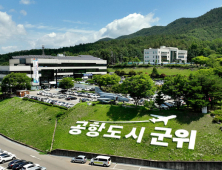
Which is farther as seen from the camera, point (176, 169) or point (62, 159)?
point (62, 159)

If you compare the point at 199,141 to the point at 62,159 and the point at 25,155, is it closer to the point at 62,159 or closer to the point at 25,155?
the point at 62,159

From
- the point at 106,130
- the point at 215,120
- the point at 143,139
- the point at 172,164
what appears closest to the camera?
the point at 172,164

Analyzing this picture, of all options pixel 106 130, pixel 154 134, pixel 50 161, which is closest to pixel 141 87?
pixel 154 134

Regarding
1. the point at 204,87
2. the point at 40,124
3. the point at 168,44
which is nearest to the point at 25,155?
the point at 40,124

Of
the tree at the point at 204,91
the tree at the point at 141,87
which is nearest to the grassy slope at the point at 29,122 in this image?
the tree at the point at 141,87

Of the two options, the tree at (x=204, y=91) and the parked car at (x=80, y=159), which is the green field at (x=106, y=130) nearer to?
the tree at (x=204, y=91)

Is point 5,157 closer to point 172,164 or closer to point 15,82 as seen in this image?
point 172,164

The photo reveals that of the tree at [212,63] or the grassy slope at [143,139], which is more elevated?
the tree at [212,63]
